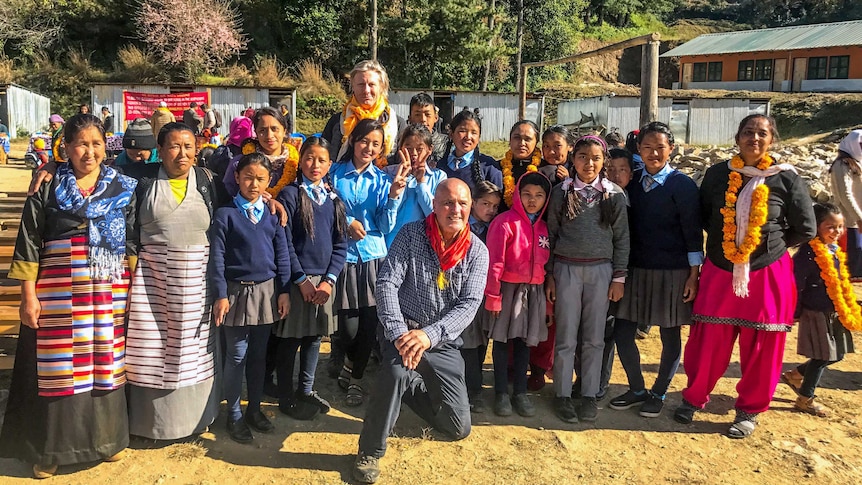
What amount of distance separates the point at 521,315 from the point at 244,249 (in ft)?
5.96

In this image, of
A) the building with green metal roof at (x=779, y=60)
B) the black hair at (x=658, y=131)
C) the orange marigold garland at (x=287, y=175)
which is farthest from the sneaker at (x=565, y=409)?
the building with green metal roof at (x=779, y=60)

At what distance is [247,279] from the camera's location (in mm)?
3471

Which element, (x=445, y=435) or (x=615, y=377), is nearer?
(x=445, y=435)

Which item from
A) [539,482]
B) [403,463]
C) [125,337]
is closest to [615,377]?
[539,482]

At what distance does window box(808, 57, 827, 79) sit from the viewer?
103ft

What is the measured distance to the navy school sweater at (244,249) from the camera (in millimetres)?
3377

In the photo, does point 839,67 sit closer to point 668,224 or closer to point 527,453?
point 668,224

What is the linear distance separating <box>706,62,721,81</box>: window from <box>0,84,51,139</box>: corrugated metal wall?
116ft

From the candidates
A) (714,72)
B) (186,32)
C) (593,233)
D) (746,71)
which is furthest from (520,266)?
(714,72)

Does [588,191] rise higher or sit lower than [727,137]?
lower

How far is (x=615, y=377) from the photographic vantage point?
4766mm

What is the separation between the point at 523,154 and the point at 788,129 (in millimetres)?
26741

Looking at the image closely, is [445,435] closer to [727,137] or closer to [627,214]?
[627,214]

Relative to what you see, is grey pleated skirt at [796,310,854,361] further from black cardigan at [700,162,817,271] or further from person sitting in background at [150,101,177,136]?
person sitting in background at [150,101,177,136]
